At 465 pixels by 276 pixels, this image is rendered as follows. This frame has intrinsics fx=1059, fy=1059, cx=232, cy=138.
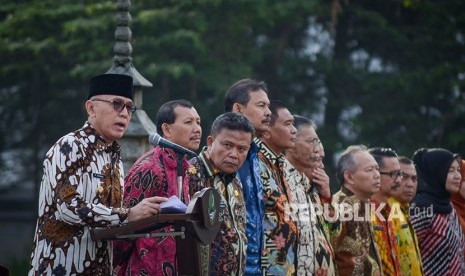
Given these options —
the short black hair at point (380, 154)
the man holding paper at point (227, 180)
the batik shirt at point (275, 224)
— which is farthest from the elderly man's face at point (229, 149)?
the short black hair at point (380, 154)

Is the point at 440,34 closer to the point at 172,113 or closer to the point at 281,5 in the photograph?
the point at 281,5

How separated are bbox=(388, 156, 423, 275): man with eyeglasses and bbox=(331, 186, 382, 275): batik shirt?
2.34 feet

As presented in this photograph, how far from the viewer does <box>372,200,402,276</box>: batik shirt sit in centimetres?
878

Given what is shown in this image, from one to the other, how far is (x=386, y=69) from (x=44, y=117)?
245 inches

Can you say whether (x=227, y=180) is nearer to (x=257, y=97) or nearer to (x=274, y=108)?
(x=257, y=97)

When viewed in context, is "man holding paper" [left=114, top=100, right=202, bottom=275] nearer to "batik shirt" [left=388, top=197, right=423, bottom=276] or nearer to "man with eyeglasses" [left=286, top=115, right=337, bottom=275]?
"man with eyeglasses" [left=286, top=115, right=337, bottom=275]

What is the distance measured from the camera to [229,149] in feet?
22.3

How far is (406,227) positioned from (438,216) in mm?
658

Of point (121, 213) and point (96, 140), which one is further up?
point (96, 140)

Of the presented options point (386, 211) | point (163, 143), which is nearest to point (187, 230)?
point (163, 143)

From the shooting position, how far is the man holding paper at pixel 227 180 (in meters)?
6.64

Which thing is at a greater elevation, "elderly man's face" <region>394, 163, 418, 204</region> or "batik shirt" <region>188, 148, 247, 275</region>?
"elderly man's face" <region>394, 163, 418, 204</region>

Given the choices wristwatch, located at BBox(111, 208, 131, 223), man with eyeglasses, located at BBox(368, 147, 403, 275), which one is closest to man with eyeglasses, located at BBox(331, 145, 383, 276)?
man with eyeglasses, located at BBox(368, 147, 403, 275)

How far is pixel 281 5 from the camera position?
17016 mm
